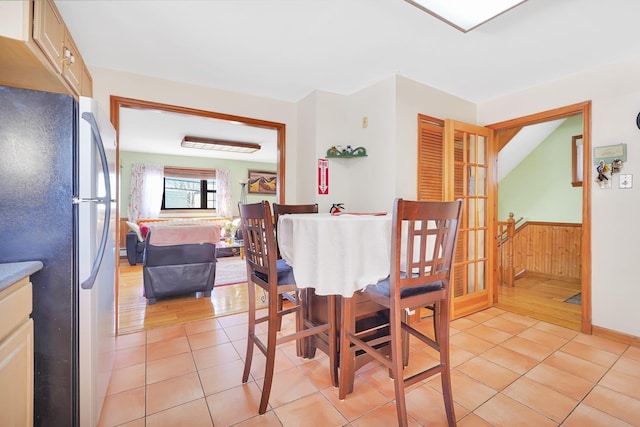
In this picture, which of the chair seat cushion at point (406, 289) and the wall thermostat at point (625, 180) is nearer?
the chair seat cushion at point (406, 289)

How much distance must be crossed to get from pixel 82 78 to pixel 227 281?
2971mm

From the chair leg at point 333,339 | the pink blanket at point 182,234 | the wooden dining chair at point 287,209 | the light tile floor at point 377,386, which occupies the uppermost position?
the wooden dining chair at point 287,209

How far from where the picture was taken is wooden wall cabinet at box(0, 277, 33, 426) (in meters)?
0.97

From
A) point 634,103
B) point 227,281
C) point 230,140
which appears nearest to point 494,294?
point 634,103

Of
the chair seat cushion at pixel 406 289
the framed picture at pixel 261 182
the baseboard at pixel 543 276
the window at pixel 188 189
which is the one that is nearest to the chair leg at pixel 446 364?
the chair seat cushion at pixel 406 289

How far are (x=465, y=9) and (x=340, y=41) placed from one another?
2.80 feet

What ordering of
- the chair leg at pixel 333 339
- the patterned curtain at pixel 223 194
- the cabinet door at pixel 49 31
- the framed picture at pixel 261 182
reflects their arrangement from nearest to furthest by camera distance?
the cabinet door at pixel 49 31, the chair leg at pixel 333 339, the patterned curtain at pixel 223 194, the framed picture at pixel 261 182

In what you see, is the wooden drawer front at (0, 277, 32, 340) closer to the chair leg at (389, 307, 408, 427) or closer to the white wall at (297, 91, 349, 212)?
the chair leg at (389, 307, 408, 427)

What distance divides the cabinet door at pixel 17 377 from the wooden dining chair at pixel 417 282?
1.36 meters

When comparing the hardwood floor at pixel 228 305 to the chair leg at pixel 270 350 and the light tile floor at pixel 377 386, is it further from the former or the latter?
the chair leg at pixel 270 350

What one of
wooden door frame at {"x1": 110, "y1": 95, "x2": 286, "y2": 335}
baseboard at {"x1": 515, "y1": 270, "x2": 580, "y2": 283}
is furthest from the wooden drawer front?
baseboard at {"x1": 515, "y1": 270, "x2": 580, "y2": 283}

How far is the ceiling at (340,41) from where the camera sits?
Answer: 1.82m

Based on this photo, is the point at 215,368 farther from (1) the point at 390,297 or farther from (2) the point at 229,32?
(2) the point at 229,32

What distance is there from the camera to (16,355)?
3.45 ft
